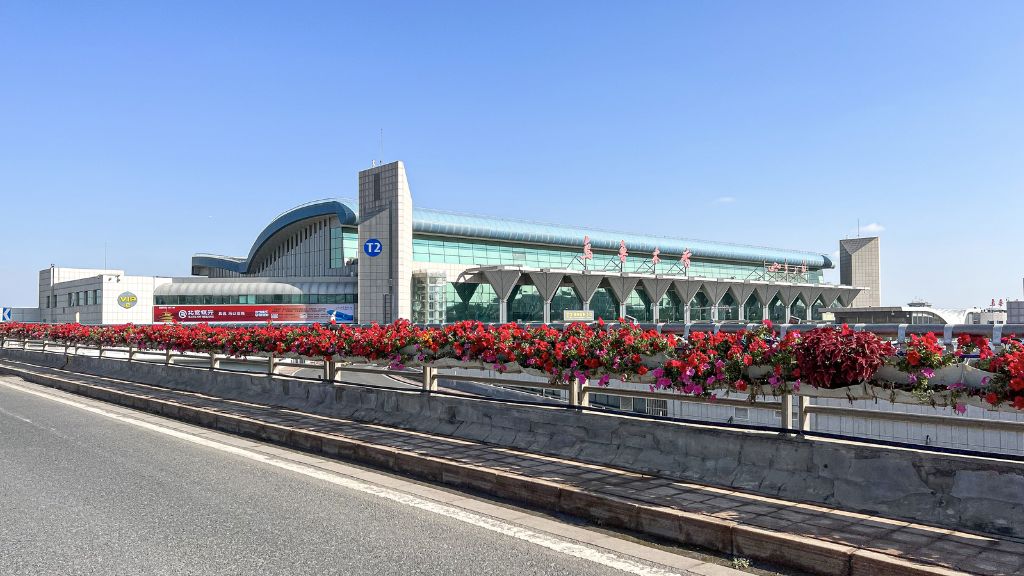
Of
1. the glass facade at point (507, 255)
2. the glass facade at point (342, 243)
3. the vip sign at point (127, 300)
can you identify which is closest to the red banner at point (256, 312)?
the vip sign at point (127, 300)

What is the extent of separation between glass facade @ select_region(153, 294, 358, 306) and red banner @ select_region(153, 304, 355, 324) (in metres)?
0.47

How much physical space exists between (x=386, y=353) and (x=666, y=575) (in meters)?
7.57

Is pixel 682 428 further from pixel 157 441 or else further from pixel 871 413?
pixel 157 441

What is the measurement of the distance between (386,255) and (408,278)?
307 centimetres

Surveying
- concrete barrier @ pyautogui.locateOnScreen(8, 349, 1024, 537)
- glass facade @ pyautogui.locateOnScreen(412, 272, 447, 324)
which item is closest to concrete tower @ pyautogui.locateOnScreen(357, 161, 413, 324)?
glass facade @ pyautogui.locateOnScreen(412, 272, 447, 324)

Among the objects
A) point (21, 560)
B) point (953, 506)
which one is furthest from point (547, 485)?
point (21, 560)

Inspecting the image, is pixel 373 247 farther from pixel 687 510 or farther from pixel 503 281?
pixel 687 510

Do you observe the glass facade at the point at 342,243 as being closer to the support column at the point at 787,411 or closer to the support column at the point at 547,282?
the support column at the point at 547,282

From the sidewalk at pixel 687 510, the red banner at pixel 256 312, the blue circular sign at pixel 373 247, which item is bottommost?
the sidewalk at pixel 687 510

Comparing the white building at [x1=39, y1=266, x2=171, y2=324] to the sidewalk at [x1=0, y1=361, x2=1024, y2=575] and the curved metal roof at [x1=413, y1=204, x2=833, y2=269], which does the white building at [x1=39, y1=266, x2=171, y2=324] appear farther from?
the sidewalk at [x1=0, y1=361, x2=1024, y2=575]

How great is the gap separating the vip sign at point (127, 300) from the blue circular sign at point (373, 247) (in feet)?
77.6

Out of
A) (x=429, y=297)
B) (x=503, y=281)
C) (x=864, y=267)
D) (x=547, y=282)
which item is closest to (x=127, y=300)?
(x=429, y=297)

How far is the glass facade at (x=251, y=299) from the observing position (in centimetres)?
7288

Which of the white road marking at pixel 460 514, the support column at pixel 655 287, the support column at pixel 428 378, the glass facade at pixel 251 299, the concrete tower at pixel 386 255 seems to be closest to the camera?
the white road marking at pixel 460 514
